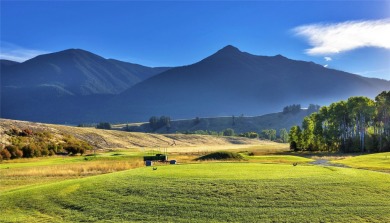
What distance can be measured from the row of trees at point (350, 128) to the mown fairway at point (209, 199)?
8681 centimetres

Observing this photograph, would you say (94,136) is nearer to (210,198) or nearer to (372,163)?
(372,163)

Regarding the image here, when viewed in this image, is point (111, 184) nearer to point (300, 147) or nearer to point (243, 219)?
point (243, 219)

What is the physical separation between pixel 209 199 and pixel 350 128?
111469 mm

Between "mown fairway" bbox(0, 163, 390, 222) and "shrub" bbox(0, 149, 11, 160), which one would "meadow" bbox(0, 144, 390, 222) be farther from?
"shrub" bbox(0, 149, 11, 160)

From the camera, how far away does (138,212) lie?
75.2 feet

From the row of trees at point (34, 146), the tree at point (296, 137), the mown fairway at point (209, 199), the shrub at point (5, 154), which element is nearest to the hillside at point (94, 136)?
the row of trees at point (34, 146)

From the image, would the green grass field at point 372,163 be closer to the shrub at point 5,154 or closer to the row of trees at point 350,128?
the row of trees at point 350,128

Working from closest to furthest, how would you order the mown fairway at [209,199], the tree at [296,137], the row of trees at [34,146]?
the mown fairway at [209,199] → the row of trees at [34,146] → the tree at [296,137]

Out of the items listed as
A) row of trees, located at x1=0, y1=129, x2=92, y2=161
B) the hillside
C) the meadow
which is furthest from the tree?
the meadow

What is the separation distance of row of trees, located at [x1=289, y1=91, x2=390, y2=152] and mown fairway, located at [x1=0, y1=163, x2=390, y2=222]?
8681 cm

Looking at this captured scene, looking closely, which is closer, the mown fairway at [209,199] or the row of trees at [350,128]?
the mown fairway at [209,199]

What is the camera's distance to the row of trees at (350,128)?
10838 cm

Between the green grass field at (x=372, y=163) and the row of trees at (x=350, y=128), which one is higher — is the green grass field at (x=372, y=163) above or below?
below

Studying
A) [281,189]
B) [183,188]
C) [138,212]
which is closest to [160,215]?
[138,212]
